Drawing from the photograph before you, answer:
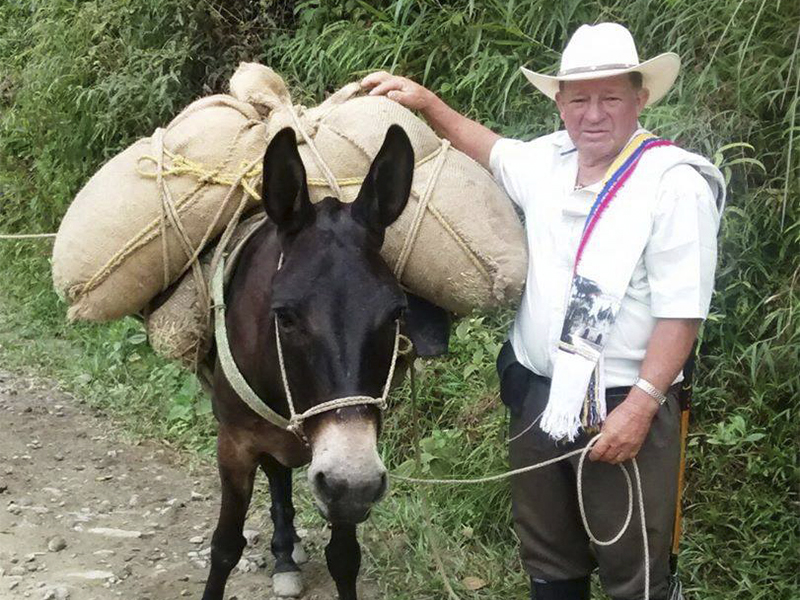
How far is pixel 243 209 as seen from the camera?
2.91m

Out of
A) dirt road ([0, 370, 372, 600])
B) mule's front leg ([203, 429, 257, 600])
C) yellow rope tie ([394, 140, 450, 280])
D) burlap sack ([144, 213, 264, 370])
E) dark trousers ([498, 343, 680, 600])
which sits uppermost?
yellow rope tie ([394, 140, 450, 280])

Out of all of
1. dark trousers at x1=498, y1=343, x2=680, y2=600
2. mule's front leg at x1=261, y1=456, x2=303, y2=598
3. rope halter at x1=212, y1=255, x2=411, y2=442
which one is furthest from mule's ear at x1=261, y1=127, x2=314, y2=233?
mule's front leg at x1=261, y1=456, x2=303, y2=598

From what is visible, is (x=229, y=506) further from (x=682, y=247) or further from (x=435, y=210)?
(x=682, y=247)

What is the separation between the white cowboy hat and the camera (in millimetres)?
2418

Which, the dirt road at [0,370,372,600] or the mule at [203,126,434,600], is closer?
the mule at [203,126,434,600]

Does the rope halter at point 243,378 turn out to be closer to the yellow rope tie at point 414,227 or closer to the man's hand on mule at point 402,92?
the yellow rope tie at point 414,227

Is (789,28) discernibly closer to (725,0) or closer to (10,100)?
(725,0)

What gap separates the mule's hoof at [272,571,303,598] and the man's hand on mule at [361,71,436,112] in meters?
2.00

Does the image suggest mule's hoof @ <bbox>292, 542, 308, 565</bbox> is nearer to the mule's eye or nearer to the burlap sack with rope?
the burlap sack with rope

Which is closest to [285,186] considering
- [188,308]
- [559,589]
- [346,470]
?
[188,308]

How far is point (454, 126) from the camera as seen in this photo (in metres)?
3.11

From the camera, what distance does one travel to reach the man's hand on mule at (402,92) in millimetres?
3041

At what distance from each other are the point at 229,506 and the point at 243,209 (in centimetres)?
108

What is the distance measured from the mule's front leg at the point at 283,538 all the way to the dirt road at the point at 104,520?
3.3 inches
